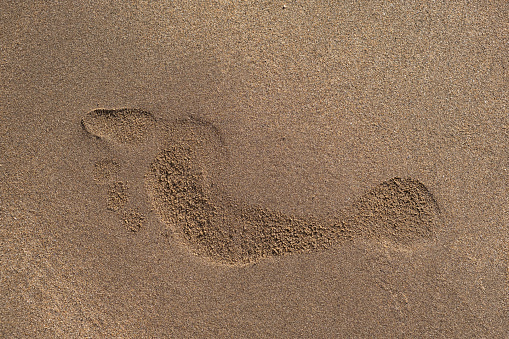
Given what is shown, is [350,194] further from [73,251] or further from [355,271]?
[73,251]

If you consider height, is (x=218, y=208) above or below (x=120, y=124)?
below

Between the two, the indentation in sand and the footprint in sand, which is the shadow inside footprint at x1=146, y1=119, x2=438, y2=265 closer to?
the footprint in sand

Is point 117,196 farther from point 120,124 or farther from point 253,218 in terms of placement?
point 253,218

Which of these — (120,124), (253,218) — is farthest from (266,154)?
(120,124)

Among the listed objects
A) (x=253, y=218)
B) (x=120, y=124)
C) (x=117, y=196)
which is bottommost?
(x=117, y=196)

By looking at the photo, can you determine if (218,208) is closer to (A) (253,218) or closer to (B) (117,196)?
(A) (253,218)

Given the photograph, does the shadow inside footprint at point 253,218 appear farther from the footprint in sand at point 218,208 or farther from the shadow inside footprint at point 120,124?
the shadow inside footprint at point 120,124
